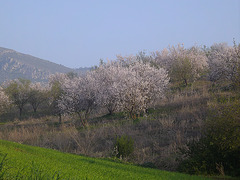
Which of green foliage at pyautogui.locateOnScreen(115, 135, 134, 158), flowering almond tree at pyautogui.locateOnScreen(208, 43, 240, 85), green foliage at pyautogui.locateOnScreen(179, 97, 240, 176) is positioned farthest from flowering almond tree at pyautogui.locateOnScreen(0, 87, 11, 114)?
green foliage at pyautogui.locateOnScreen(179, 97, 240, 176)

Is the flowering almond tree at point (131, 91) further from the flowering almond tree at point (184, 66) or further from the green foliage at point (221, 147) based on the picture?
the green foliage at point (221, 147)

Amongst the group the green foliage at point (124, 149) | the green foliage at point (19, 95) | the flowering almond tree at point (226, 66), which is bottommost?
the green foliage at point (124, 149)

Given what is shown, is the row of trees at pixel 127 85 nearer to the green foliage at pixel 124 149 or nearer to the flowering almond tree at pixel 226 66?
the flowering almond tree at pixel 226 66

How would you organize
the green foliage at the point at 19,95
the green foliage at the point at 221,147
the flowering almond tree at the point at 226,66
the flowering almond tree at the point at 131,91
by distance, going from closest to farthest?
the green foliage at the point at 221,147, the flowering almond tree at the point at 226,66, the flowering almond tree at the point at 131,91, the green foliage at the point at 19,95

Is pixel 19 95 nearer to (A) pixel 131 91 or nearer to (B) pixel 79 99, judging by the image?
(B) pixel 79 99

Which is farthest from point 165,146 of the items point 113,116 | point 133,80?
point 113,116

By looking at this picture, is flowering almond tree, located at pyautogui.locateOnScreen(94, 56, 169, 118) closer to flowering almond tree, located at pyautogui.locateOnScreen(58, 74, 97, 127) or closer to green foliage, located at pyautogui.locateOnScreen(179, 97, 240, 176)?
flowering almond tree, located at pyautogui.locateOnScreen(58, 74, 97, 127)

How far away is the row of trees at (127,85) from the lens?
87.0ft

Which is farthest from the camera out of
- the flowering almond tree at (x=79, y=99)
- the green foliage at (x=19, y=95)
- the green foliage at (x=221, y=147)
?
the green foliage at (x=19, y=95)

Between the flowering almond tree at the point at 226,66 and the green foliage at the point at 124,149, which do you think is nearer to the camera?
the green foliage at the point at 124,149

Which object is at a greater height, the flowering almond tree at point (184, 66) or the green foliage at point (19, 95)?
the flowering almond tree at point (184, 66)

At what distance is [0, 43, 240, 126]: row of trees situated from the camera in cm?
2652

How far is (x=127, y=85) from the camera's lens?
88.2 feet

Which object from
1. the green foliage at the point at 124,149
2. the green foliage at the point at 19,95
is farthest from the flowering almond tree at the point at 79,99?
the green foliage at the point at 19,95
